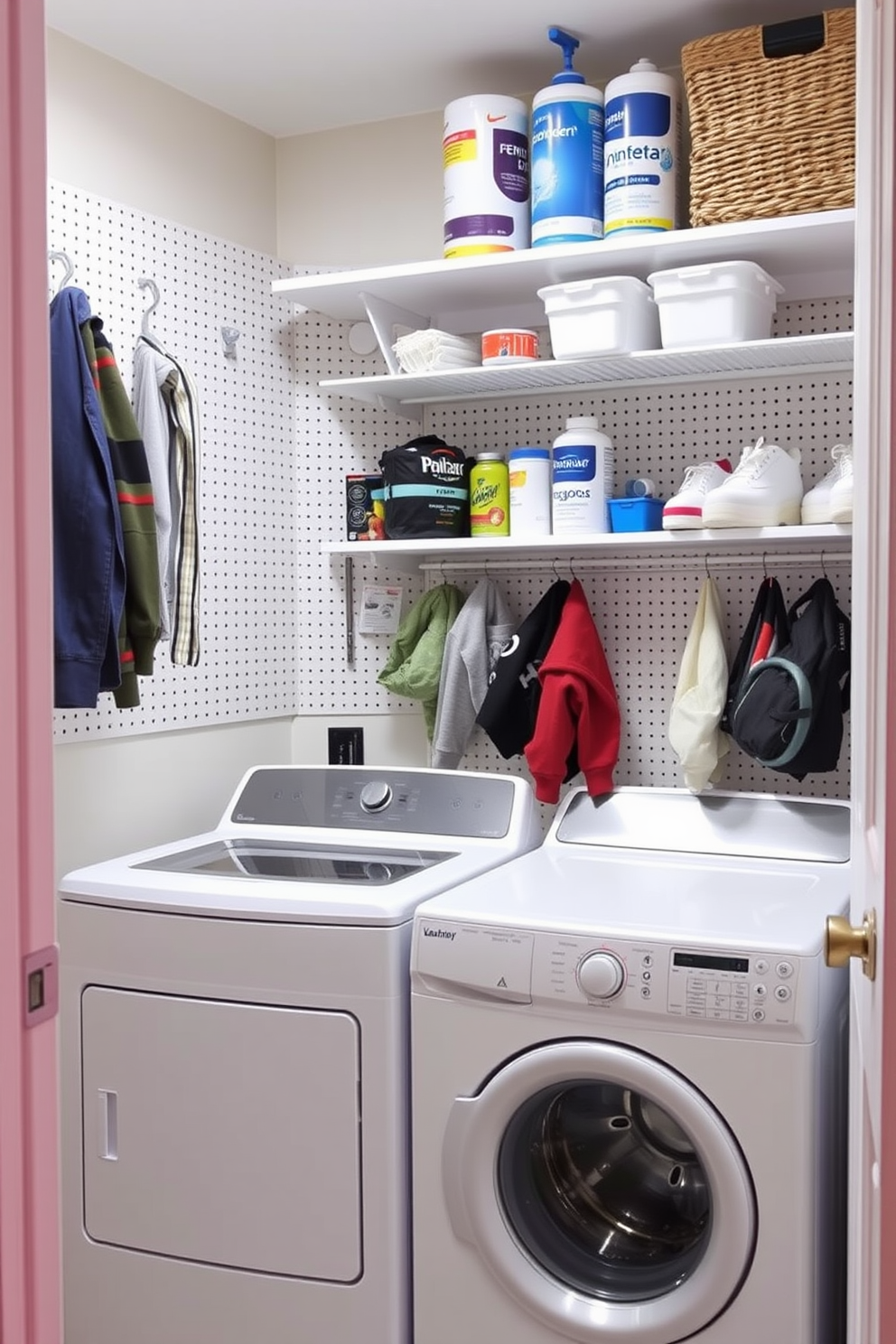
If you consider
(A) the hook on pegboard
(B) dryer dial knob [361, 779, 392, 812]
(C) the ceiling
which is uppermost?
(C) the ceiling

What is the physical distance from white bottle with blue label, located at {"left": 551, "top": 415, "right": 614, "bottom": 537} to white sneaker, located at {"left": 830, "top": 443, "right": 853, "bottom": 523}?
1.70ft

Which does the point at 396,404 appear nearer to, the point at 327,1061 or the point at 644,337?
the point at 644,337

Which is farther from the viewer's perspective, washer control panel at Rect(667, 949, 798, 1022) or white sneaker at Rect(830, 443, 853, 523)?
white sneaker at Rect(830, 443, 853, 523)

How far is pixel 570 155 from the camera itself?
2.76m

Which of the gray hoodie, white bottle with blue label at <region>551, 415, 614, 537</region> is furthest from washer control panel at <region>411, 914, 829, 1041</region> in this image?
white bottle with blue label at <region>551, 415, 614, 537</region>

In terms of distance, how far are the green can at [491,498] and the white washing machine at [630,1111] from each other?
88 cm

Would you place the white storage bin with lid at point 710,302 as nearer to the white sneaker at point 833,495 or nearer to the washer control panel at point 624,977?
the white sneaker at point 833,495

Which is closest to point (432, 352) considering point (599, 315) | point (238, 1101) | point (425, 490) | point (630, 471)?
point (425, 490)

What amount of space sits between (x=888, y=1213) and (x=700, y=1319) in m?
1.23

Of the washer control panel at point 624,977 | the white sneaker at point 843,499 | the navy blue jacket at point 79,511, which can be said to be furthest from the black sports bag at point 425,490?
the washer control panel at point 624,977

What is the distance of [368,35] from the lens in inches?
109

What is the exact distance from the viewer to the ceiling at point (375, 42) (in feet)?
8.68

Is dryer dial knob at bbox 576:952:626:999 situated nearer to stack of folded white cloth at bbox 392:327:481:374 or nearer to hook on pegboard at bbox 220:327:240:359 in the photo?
stack of folded white cloth at bbox 392:327:481:374

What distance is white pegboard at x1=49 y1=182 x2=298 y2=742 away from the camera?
2826mm
